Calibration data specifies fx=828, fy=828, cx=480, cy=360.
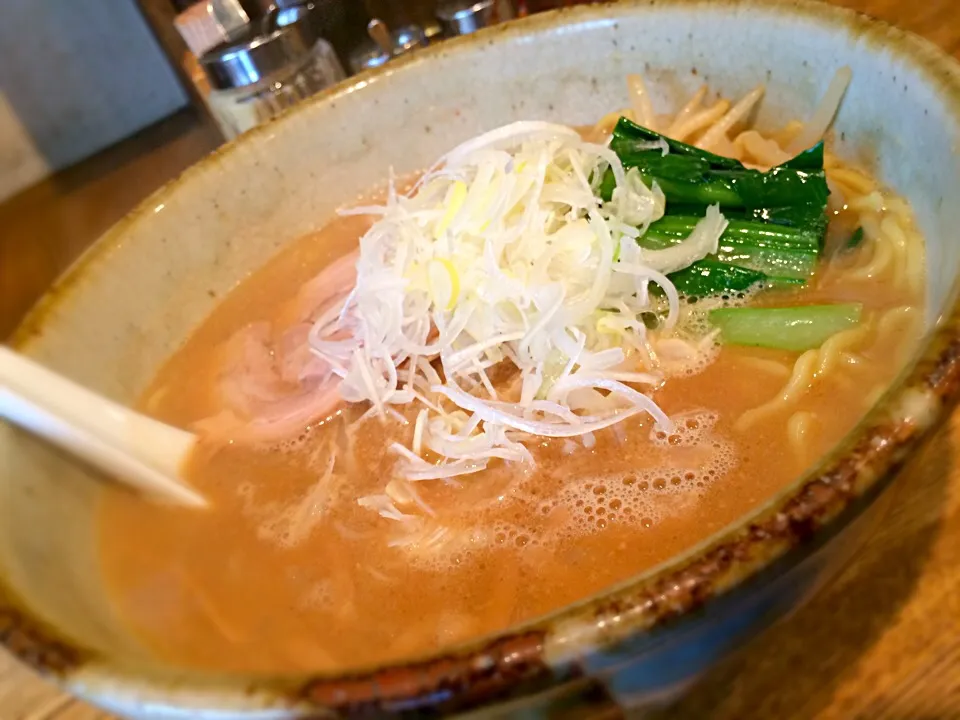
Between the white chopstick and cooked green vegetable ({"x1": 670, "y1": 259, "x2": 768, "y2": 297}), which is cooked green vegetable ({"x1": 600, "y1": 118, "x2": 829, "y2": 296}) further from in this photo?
the white chopstick

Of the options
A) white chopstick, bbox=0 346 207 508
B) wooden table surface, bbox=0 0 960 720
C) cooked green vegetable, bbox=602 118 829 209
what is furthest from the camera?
cooked green vegetable, bbox=602 118 829 209

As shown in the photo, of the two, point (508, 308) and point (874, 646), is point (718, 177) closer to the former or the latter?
point (508, 308)

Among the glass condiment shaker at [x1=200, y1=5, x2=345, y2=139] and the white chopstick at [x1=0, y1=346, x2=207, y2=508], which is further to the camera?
the glass condiment shaker at [x1=200, y1=5, x2=345, y2=139]

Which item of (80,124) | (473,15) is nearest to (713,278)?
(473,15)

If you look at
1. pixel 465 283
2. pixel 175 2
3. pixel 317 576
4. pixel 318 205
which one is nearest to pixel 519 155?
pixel 465 283

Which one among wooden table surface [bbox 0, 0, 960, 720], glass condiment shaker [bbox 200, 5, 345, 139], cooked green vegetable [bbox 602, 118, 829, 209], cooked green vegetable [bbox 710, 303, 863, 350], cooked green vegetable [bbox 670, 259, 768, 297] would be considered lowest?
wooden table surface [bbox 0, 0, 960, 720]

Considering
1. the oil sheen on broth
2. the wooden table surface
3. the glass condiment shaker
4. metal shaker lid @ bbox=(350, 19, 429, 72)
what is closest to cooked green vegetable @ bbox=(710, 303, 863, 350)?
the oil sheen on broth
